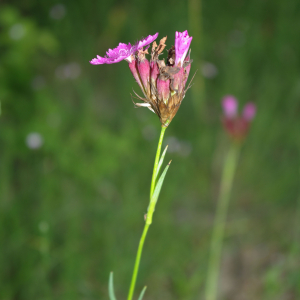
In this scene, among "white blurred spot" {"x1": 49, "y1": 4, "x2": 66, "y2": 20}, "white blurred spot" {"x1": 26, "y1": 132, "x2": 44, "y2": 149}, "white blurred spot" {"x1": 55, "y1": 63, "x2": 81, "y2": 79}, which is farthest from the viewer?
"white blurred spot" {"x1": 49, "y1": 4, "x2": 66, "y2": 20}

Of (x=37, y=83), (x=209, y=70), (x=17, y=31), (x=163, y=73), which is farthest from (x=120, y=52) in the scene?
(x=209, y=70)

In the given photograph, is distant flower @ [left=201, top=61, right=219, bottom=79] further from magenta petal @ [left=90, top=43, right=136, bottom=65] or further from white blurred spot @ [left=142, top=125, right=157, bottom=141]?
magenta petal @ [left=90, top=43, right=136, bottom=65]

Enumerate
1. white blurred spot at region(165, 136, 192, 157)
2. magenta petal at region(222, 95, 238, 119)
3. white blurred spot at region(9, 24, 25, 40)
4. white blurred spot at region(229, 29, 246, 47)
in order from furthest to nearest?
white blurred spot at region(229, 29, 246, 47) < white blurred spot at region(9, 24, 25, 40) < white blurred spot at region(165, 136, 192, 157) < magenta petal at region(222, 95, 238, 119)

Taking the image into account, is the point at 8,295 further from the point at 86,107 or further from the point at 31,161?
the point at 86,107

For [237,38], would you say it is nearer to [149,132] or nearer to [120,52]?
[149,132]

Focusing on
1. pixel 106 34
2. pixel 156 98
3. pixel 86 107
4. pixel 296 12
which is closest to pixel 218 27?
pixel 296 12

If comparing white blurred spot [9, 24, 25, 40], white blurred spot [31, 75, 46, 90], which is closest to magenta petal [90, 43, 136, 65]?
white blurred spot [31, 75, 46, 90]

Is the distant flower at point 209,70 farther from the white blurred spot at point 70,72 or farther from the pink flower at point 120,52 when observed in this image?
the pink flower at point 120,52
